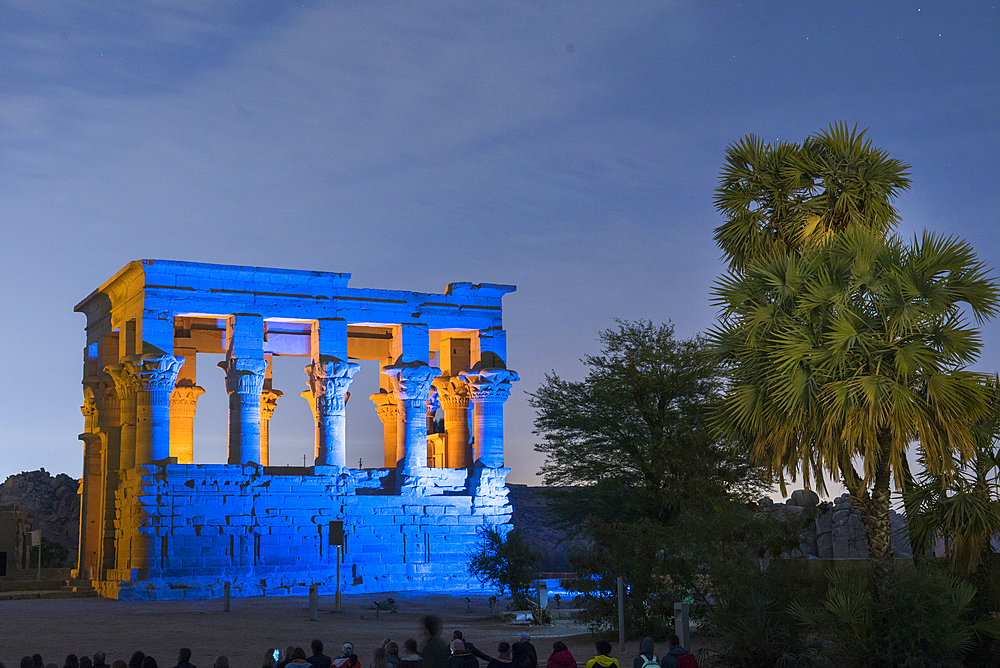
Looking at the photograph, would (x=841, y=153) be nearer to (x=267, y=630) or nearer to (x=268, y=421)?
(x=267, y=630)

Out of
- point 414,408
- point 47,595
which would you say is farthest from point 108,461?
point 414,408

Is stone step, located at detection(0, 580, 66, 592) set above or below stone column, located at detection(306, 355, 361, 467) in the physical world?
below

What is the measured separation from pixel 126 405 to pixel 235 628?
1403 centimetres

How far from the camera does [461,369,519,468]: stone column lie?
3947 cm

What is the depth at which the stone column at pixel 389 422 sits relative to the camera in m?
42.4

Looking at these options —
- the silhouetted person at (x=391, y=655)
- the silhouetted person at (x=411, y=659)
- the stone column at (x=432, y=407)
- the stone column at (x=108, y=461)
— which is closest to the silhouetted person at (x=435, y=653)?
the silhouetted person at (x=411, y=659)

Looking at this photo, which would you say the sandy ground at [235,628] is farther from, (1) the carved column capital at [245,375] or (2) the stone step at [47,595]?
(1) the carved column capital at [245,375]

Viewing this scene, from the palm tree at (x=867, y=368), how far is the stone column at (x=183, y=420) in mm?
26500

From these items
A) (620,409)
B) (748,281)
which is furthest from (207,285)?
(748,281)

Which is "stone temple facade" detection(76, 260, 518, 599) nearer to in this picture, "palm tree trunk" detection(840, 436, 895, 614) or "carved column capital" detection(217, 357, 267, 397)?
"carved column capital" detection(217, 357, 267, 397)

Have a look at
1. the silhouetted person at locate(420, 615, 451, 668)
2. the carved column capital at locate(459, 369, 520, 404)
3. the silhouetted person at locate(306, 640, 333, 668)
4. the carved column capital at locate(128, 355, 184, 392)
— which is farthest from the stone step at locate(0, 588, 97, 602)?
the silhouetted person at locate(420, 615, 451, 668)

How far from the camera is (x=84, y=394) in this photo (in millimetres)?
42188

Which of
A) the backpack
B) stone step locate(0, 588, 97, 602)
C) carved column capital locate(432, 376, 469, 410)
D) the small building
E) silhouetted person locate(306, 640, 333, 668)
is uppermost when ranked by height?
carved column capital locate(432, 376, 469, 410)

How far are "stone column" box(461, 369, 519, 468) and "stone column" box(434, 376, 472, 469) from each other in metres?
0.99
